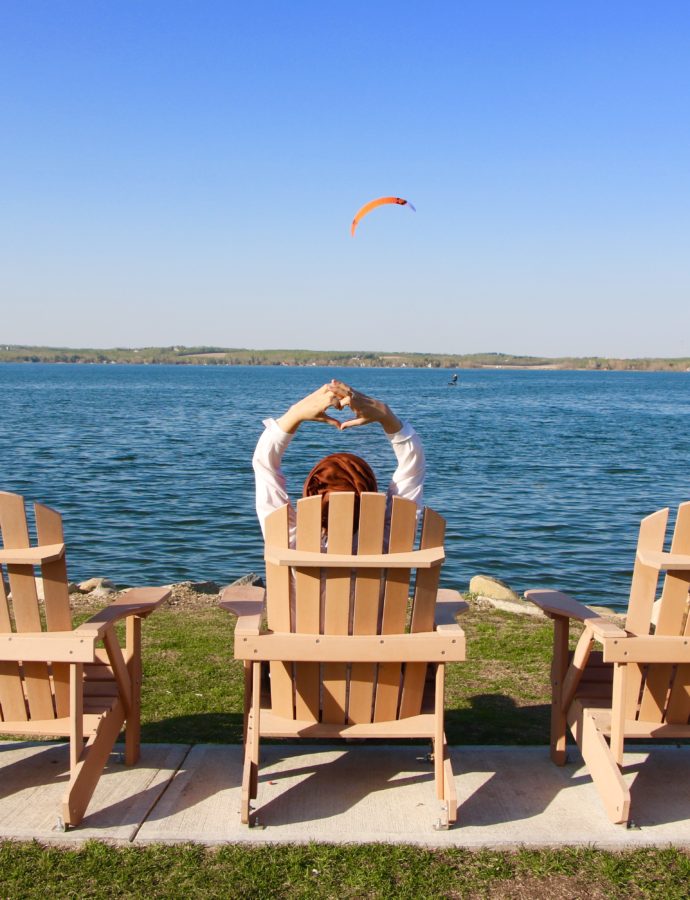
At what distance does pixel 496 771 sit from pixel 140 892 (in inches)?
71.0

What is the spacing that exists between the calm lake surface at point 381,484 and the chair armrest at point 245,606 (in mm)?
8695

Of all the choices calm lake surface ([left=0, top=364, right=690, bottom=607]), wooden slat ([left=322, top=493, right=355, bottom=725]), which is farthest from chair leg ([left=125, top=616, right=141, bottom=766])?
calm lake surface ([left=0, top=364, right=690, bottom=607])

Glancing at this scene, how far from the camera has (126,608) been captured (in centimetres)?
421

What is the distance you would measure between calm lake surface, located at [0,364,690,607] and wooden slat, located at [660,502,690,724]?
330 inches

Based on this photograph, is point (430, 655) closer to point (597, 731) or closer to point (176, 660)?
point (597, 731)

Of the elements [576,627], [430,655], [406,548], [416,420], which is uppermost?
[406,548]

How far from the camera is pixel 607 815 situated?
3846 mm

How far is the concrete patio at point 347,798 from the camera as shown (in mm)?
3664

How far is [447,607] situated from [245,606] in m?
0.93

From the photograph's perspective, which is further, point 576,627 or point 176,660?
point 576,627

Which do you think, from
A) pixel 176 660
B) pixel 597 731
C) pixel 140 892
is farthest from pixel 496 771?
pixel 176 660

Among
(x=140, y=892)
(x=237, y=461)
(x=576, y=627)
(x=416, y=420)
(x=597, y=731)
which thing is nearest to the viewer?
(x=140, y=892)

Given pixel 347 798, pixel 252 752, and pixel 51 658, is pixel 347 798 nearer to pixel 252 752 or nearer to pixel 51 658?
pixel 252 752

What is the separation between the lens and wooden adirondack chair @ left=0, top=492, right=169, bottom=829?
380 centimetres
